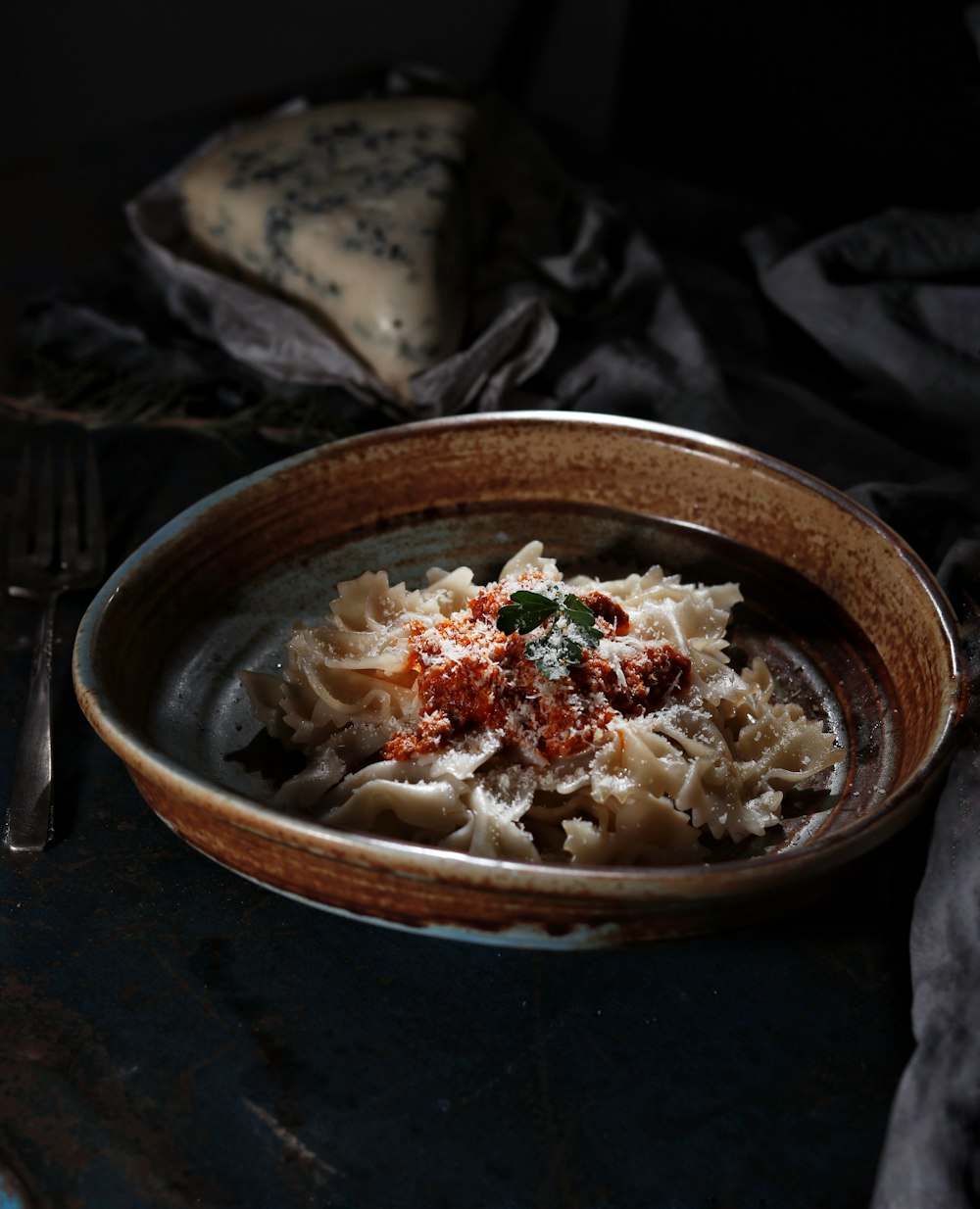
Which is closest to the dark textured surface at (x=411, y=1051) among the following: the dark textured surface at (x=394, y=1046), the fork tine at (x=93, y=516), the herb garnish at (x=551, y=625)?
the dark textured surface at (x=394, y=1046)

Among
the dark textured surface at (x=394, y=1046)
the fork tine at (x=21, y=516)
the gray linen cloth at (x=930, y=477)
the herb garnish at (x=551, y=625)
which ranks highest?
the herb garnish at (x=551, y=625)

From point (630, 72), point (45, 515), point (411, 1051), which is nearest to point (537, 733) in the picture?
point (411, 1051)

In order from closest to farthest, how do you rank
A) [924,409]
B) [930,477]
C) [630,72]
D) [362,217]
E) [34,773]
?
[34,773] → [930,477] → [924,409] → [362,217] → [630,72]

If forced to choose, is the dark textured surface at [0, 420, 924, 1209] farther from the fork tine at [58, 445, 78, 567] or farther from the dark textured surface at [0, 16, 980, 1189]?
the fork tine at [58, 445, 78, 567]

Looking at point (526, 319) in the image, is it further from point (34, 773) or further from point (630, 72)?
point (630, 72)

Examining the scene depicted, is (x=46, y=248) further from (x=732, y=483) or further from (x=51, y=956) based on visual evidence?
(x=51, y=956)

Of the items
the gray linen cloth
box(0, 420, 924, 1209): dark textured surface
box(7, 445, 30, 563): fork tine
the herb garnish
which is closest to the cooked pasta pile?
the herb garnish

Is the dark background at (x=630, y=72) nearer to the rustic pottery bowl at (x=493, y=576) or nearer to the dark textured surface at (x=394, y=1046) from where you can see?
the rustic pottery bowl at (x=493, y=576)
